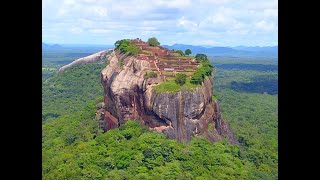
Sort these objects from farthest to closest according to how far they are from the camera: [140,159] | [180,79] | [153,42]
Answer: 1. [153,42]
2. [180,79]
3. [140,159]

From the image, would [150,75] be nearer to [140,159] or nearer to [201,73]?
[201,73]

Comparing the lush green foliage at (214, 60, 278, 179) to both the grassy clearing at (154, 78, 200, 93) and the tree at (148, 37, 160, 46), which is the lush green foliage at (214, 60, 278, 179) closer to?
the grassy clearing at (154, 78, 200, 93)

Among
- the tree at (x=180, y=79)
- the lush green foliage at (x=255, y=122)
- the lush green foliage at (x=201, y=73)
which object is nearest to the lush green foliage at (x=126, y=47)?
the lush green foliage at (x=201, y=73)

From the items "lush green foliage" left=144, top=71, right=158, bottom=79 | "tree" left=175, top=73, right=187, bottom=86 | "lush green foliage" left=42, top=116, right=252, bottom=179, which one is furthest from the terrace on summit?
"lush green foliage" left=42, top=116, right=252, bottom=179


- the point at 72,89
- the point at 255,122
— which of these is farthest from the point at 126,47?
the point at 72,89

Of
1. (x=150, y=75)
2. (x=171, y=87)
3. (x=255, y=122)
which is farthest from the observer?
(x=255, y=122)
